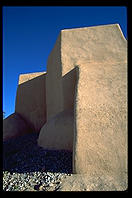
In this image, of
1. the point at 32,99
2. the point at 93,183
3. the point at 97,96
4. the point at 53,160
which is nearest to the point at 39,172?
the point at 53,160

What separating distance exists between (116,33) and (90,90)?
2521 mm

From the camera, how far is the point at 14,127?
641cm

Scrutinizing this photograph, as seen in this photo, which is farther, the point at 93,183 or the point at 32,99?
the point at 32,99

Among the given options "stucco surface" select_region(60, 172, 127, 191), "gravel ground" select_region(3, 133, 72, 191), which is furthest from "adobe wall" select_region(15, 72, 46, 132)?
"stucco surface" select_region(60, 172, 127, 191)

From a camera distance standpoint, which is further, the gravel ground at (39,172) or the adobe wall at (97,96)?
the adobe wall at (97,96)

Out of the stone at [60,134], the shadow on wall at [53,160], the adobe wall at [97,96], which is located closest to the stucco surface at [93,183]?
the adobe wall at [97,96]

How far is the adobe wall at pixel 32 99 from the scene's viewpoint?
22.0 feet

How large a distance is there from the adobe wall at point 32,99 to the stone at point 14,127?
11.8 inches

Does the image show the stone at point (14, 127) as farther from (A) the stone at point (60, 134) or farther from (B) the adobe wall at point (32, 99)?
(A) the stone at point (60, 134)

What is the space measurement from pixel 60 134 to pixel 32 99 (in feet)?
12.8

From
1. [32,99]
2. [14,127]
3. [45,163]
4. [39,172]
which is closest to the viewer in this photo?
[39,172]

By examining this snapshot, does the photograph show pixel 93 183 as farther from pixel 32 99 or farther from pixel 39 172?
pixel 32 99

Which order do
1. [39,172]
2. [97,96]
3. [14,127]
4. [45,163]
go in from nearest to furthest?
1. [39,172]
2. [97,96]
3. [45,163]
4. [14,127]

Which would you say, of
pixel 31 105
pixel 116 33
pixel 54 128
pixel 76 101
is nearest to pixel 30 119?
pixel 31 105
